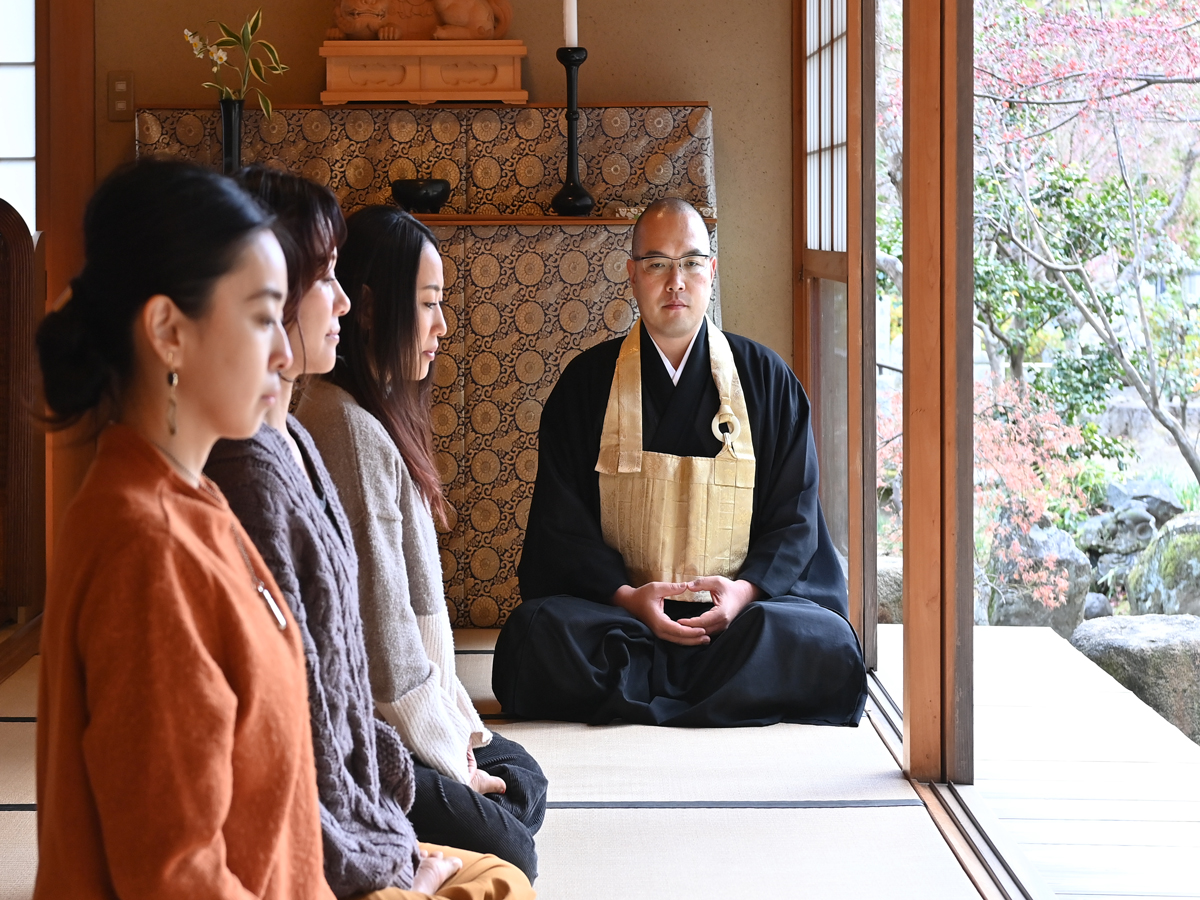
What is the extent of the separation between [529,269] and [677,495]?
3.92 feet

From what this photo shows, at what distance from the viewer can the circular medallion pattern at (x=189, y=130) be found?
437 centimetres

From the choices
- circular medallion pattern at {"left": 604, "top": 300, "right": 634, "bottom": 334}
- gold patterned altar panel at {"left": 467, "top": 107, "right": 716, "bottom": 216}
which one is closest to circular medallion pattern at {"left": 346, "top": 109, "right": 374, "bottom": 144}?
gold patterned altar panel at {"left": 467, "top": 107, "right": 716, "bottom": 216}

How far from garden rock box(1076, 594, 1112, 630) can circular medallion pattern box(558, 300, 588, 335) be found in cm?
179

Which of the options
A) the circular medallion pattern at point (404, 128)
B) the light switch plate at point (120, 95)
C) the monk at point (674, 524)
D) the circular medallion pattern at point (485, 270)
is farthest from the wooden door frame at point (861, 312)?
the light switch plate at point (120, 95)

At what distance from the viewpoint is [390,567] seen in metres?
1.94

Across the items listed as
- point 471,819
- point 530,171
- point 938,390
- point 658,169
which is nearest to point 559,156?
point 530,171

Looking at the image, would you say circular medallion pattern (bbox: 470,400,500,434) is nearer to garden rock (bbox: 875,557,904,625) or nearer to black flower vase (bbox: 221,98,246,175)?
black flower vase (bbox: 221,98,246,175)

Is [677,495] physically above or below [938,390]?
below

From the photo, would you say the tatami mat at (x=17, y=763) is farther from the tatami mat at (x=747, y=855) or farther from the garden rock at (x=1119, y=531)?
the garden rock at (x=1119, y=531)

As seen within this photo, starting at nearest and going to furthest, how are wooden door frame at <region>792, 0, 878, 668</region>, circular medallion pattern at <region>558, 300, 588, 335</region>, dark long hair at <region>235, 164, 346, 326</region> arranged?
dark long hair at <region>235, 164, 346, 326</region> < wooden door frame at <region>792, 0, 878, 668</region> < circular medallion pattern at <region>558, 300, 588, 335</region>

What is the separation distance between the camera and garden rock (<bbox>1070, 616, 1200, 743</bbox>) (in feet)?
9.37

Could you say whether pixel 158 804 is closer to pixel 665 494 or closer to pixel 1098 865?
pixel 1098 865

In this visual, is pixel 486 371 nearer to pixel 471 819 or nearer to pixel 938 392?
pixel 938 392

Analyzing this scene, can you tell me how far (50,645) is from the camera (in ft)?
3.69
